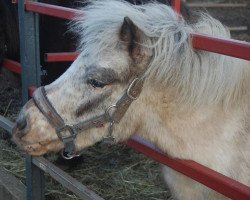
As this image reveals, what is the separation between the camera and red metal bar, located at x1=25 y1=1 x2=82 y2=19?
7.11ft

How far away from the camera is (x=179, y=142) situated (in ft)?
6.15

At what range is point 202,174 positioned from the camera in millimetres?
1758

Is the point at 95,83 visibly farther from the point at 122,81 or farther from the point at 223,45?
the point at 223,45

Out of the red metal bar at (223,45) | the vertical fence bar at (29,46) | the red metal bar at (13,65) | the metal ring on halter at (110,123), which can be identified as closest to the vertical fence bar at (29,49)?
the vertical fence bar at (29,46)

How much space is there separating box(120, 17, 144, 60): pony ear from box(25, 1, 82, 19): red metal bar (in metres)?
0.40

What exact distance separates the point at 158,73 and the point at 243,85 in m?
0.37

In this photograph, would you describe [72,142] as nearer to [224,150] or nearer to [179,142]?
[179,142]

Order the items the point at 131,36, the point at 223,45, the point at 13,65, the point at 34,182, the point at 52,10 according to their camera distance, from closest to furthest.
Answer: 1. the point at 223,45
2. the point at 131,36
3. the point at 52,10
4. the point at 34,182
5. the point at 13,65

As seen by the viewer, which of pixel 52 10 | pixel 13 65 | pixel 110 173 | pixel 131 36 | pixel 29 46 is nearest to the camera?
pixel 131 36

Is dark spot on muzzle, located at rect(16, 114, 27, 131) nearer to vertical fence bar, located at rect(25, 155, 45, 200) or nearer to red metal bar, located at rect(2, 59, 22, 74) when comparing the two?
vertical fence bar, located at rect(25, 155, 45, 200)

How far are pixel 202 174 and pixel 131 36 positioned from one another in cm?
60

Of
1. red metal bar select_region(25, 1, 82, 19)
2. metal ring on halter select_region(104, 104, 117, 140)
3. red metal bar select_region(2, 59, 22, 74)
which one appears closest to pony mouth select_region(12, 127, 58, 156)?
metal ring on halter select_region(104, 104, 117, 140)

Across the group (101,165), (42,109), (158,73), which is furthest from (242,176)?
(101,165)

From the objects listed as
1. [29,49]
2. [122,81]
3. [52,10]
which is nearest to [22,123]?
[122,81]
